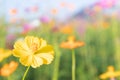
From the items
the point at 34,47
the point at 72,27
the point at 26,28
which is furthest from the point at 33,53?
the point at 72,27

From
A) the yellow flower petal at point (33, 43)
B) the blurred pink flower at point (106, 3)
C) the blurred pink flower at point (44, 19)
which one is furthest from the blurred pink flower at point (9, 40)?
the yellow flower petal at point (33, 43)

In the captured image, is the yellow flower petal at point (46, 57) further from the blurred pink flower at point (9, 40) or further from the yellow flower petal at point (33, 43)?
the blurred pink flower at point (9, 40)

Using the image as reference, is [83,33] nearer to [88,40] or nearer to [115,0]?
[88,40]

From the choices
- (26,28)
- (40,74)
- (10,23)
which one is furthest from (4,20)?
(40,74)

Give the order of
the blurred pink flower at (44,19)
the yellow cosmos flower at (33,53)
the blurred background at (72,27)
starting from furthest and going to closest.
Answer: the blurred pink flower at (44,19) < the blurred background at (72,27) < the yellow cosmos flower at (33,53)

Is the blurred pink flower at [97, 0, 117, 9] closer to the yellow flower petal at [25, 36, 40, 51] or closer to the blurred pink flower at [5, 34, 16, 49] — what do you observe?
the blurred pink flower at [5, 34, 16, 49]
